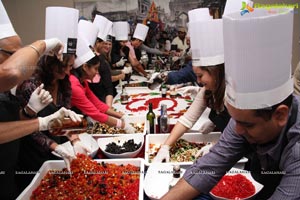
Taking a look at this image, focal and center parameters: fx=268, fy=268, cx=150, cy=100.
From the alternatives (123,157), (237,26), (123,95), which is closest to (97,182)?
(123,157)

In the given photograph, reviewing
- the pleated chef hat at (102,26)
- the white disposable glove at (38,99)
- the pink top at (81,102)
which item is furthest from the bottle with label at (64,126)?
the pleated chef hat at (102,26)

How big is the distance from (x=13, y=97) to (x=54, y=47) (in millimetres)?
347

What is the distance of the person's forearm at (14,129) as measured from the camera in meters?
1.07

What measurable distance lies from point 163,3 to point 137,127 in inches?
115

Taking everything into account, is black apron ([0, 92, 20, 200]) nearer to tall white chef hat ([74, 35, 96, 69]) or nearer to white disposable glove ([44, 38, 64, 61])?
white disposable glove ([44, 38, 64, 61])

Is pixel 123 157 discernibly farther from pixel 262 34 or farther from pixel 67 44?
pixel 262 34

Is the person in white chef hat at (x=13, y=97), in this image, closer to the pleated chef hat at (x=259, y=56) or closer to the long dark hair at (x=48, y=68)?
the long dark hair at (x=48, y=68)

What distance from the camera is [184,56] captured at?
4.10 meters

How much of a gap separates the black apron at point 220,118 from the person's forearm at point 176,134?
19 cm

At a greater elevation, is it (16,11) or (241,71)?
(16,11)

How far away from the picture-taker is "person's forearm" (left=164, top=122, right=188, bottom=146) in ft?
5.42

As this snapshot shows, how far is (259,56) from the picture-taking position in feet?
2.35

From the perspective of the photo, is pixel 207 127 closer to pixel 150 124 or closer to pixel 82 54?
pixel 150 124

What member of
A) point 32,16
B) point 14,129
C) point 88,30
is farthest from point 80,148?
point 32,16
